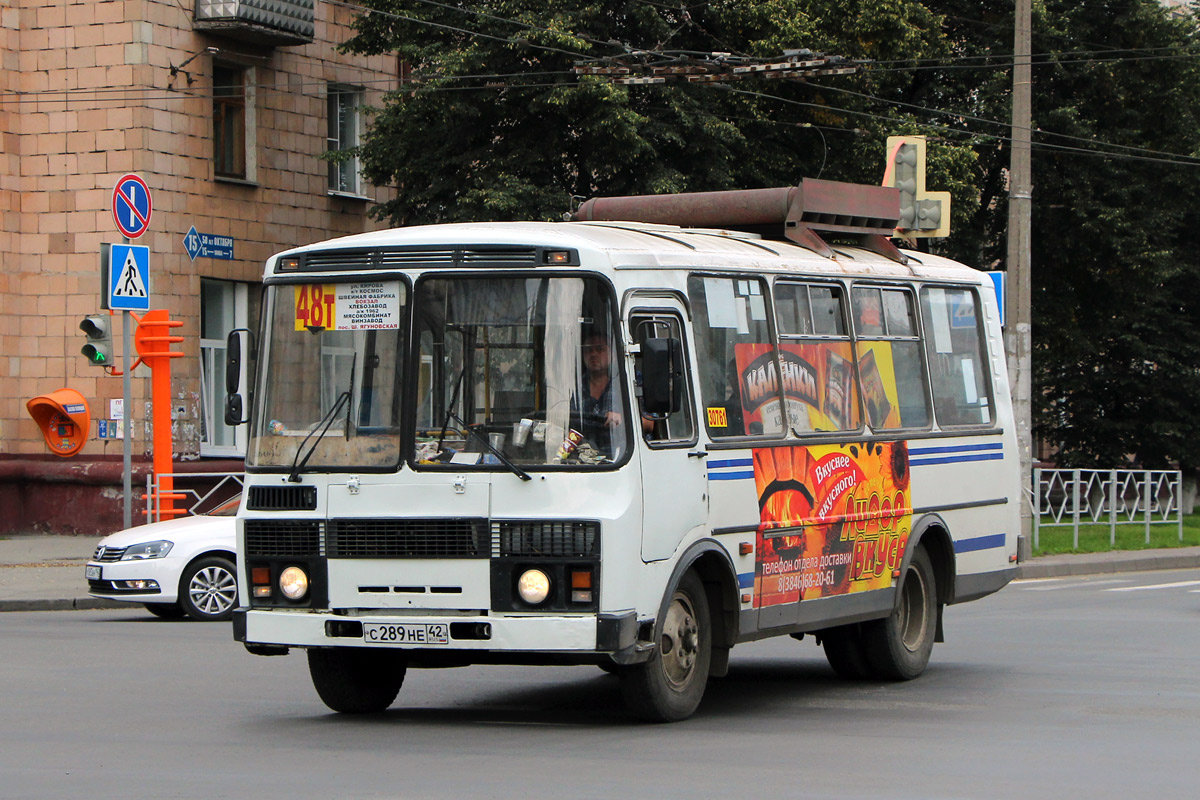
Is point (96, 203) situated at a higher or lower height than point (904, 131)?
lower

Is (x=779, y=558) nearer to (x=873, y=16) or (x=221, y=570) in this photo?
(x=221, y=570)

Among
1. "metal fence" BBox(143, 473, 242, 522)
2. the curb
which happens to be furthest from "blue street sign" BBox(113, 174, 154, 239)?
the curb

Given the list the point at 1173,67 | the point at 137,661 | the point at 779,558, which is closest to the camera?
the point at 779,558

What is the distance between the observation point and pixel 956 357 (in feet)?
42.4

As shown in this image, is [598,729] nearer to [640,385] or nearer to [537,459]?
[537,459]

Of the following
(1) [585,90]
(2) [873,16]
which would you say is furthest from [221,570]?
(2) [873,16]

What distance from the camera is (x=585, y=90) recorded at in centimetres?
2450

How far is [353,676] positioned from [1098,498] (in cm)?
1829

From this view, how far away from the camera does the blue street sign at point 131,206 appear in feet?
65.2

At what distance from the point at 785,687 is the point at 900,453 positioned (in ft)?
5.50

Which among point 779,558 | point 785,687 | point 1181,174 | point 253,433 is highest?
point 1181,174

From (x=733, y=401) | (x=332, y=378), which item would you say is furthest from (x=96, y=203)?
(x=733, y=401)

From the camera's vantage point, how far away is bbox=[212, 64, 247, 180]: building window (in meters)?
28.7

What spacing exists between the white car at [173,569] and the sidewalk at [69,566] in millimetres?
1151
